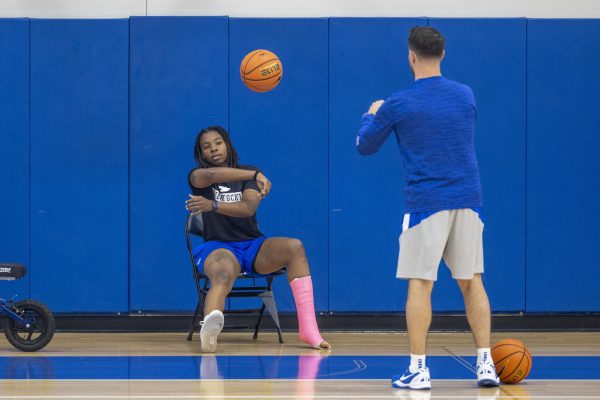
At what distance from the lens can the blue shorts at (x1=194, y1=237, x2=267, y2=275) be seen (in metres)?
6.19

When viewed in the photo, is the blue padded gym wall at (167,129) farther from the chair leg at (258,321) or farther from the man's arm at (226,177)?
the man's arm at (226,177)

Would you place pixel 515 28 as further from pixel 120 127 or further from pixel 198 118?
pixel 120 127

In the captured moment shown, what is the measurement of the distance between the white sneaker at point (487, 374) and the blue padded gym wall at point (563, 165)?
279 cm

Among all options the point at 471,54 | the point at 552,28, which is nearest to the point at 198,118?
the point at 471,54

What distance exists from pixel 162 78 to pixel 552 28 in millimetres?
2664

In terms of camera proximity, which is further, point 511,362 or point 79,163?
point 79,163

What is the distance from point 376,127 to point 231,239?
209 centimetres

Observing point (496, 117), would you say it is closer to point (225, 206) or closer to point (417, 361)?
point (225, 206)

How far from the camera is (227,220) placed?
638 cm

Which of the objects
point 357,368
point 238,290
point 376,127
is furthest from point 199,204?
point 376,127

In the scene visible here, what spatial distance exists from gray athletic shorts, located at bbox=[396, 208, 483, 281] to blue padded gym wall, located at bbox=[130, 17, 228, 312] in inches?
114

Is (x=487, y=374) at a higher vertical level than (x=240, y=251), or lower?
lower

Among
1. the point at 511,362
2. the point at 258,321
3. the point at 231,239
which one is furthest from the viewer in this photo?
the point at 258,321

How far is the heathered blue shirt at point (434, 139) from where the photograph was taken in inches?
173
